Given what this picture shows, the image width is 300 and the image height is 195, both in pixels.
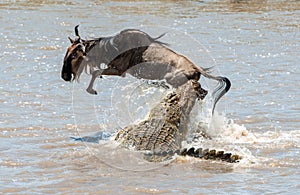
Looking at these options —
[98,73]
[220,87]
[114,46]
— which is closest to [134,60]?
[114,46]

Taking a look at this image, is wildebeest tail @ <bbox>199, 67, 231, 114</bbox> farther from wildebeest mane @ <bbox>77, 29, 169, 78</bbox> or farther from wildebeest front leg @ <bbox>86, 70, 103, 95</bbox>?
wildebeest front leg @ <bbox>86, 70, 103, 95</bbox>

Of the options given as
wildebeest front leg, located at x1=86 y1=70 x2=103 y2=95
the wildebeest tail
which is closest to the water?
the wildebeest tail

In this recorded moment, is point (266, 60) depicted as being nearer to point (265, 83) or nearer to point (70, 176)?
point (265, 83)

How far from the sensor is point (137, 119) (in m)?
8.41

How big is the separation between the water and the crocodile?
18cm

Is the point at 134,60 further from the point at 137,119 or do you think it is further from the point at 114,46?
the point at 137,119

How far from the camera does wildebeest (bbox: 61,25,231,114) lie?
26.7ft

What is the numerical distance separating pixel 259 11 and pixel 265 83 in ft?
32.8

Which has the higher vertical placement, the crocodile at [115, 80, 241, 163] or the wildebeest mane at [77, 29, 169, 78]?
the wildebeest mane at [77, 29, 169, 78]

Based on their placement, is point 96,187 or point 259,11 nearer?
point 96,187

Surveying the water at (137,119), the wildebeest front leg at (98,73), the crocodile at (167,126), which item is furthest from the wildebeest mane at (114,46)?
the crocodile at (167,126)

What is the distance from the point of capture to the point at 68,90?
1099 centimetres

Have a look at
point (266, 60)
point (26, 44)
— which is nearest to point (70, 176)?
point (266, 60)

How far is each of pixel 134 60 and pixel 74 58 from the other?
27.0 inches
